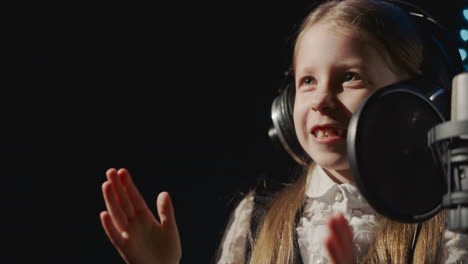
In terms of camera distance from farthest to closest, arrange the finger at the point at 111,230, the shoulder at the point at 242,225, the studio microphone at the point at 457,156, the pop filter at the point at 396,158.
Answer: the shoulder at the point at 242,225
the finger at the point at 111,230
the pop filter at the point at 396,158
the studio microphone at the point at 457,156

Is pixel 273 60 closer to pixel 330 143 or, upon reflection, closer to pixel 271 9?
pixel 271 9

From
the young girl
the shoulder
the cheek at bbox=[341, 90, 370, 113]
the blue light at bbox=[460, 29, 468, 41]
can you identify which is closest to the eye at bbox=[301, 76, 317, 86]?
the young girl

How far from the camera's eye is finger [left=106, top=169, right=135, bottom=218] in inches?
39.8

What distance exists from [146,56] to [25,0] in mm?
413

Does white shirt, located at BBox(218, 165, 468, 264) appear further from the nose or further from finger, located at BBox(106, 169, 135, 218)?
finger, located at BBox(106, 169, 135, 218)

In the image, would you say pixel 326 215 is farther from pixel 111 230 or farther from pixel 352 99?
pixel 111 230

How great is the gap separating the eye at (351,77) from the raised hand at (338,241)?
1.57ft

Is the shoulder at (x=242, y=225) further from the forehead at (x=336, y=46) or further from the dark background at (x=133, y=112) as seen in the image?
the forehead at (x=336, y=46)

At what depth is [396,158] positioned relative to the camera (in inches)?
33.2

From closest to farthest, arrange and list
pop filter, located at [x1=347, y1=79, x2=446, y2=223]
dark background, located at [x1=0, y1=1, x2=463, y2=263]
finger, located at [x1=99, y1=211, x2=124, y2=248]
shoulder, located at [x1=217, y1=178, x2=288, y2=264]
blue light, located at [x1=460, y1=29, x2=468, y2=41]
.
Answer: pop filter, located at [x1=347, y1=79, x2=446, y2=223], finger, located at [x1=99, y1=211, x2=124, y2=248], shoulder, located at [x1=217, y1=178, x2=288, y2=264], blue light, located at [x1=460, y1=29, x2=468, y2=41], dark background, located at [x1=0, y1=1, x2=463, y2=263]

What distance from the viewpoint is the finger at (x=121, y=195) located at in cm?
101

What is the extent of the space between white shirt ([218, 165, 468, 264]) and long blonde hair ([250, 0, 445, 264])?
20mm

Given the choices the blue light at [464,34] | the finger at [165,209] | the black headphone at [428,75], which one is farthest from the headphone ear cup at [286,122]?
the blue light at [464,34]

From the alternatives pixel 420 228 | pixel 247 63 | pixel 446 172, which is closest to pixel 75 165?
pixel 247 63
